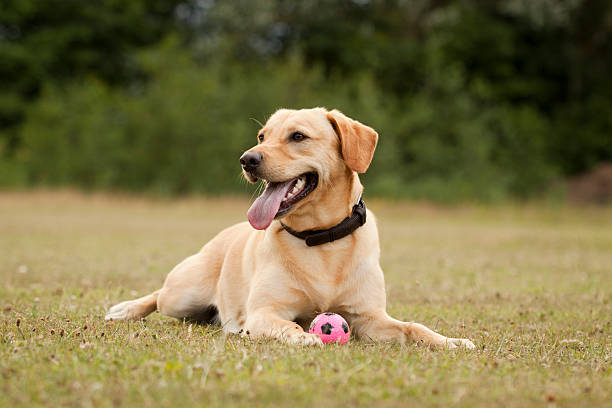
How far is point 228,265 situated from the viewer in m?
5.74

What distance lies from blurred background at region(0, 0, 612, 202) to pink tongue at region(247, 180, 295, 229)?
919 inches

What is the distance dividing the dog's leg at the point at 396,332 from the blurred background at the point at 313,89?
23561mm

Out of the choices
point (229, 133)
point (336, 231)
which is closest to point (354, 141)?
point (336, 231)

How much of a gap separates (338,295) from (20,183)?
2760 centimetres

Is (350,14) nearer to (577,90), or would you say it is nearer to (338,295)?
(577,90)

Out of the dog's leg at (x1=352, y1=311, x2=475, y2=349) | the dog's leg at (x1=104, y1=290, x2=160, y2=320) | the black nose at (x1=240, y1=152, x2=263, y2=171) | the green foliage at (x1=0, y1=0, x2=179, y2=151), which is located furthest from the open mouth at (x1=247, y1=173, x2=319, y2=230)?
the green foliage at (x1=0, y1=0, x2=179, y2=151)

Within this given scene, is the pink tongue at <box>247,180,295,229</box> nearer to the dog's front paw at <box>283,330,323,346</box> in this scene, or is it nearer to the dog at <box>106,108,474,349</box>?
the dog at <box>106,108,474,349</box>

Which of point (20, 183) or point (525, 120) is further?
point (525, 120)

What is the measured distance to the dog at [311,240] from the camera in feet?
16.0

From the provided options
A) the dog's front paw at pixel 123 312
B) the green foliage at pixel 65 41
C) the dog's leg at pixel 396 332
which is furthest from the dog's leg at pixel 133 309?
the green foliage at pixel 65 41

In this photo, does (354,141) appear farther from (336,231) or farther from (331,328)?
(331,328)

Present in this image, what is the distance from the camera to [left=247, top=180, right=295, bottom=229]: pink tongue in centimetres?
491

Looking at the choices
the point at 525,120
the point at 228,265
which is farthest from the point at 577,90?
the point at 228,265

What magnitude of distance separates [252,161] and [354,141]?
2.87 feet
